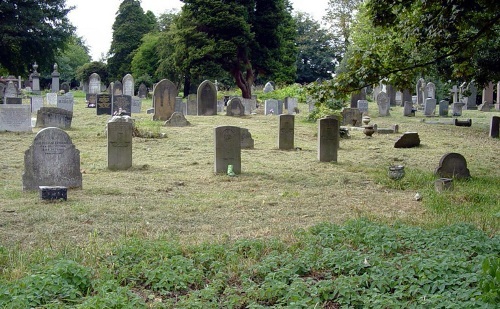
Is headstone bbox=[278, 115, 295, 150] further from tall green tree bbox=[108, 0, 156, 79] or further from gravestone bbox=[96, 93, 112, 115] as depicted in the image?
tall green tree bbox=[108, 0, 156, 79]

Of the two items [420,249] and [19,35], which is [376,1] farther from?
[19,35]

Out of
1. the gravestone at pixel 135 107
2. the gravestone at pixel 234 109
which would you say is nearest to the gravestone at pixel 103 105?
the gravestone at pixel 135 107

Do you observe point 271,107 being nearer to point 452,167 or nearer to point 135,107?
point 135,107

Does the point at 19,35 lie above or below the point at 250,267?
above

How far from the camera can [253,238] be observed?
22.9ft

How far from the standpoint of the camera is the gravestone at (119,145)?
41.3 ft

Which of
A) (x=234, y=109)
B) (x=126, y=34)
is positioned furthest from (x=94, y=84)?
(x=234, y=109)

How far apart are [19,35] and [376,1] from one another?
32901 millimetres

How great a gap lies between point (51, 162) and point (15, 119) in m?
10.9

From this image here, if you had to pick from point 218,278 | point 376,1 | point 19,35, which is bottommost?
point 218,278

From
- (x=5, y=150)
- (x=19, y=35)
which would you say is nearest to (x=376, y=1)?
(x=5, y=150)

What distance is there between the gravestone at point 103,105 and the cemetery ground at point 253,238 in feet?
47.0

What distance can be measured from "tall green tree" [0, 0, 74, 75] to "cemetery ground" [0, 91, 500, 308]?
27780 mm

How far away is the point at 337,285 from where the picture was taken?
198 inches
